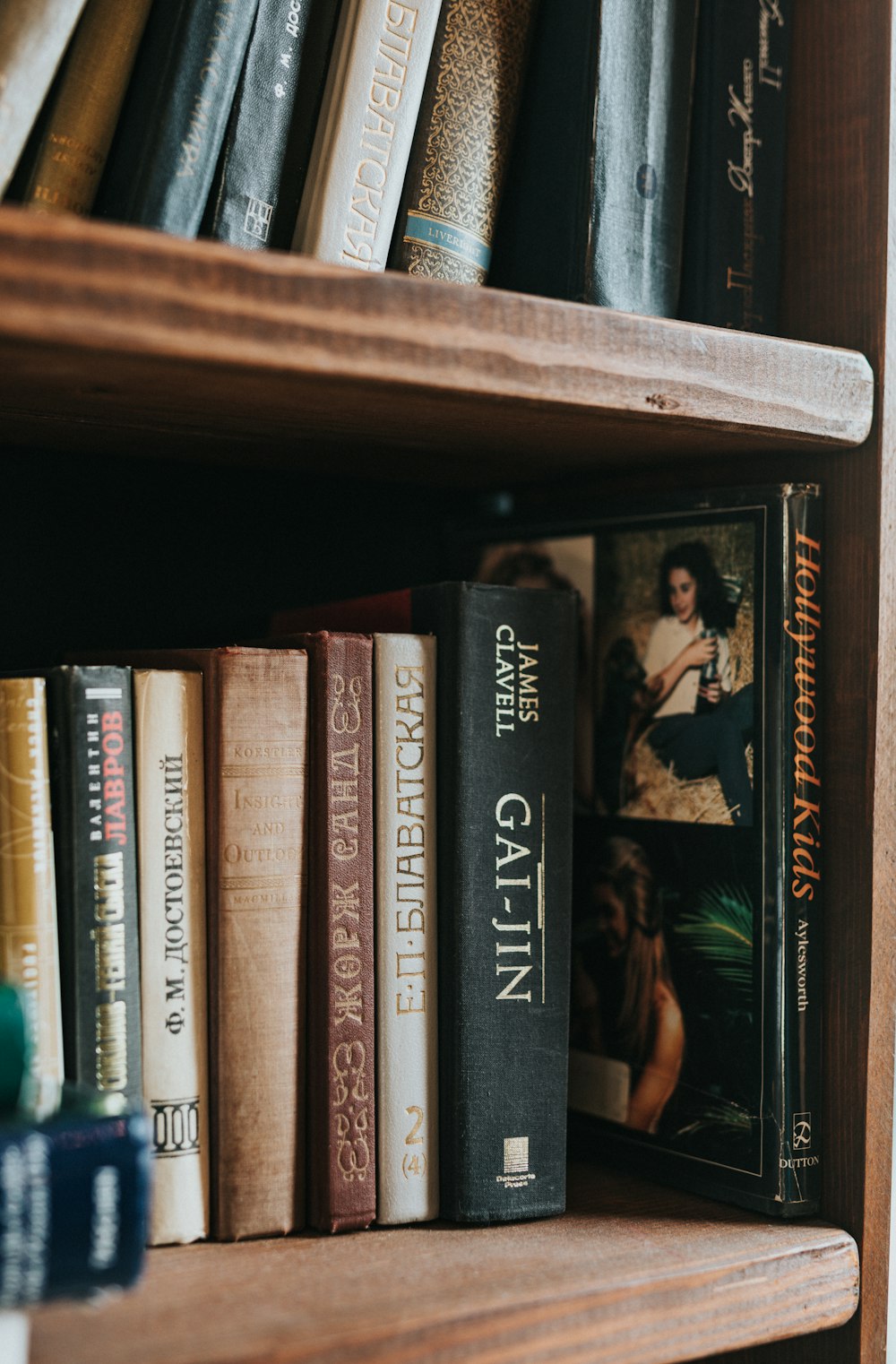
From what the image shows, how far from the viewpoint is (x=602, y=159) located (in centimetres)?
64

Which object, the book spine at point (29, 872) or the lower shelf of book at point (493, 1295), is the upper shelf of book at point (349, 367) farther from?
the lower shelf of book at point (493, 1295)

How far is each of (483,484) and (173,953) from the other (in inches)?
16.0

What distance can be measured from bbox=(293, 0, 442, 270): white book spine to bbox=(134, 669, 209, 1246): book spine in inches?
8.4

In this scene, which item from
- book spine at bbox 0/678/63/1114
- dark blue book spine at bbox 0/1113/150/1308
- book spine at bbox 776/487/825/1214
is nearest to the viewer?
dark blue book spine at bbox 0/1113/150/1308

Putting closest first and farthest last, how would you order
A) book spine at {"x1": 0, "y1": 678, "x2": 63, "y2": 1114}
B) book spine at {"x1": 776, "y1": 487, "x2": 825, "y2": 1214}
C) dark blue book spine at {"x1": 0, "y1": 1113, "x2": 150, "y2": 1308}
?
dark blue book spine at {"x1": 0, "y1": 1113, "x2": 150, "y2": 1308}
book spine at {"x1": 0, "y1": 678, "x2": 63, "y2": 1114}
book spine at {"x1": 776, "y1": 487, "x2": 825, "y2": 1214}

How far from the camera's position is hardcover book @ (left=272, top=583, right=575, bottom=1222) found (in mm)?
640

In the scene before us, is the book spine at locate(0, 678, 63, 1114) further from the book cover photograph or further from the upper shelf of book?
the book cover photograph

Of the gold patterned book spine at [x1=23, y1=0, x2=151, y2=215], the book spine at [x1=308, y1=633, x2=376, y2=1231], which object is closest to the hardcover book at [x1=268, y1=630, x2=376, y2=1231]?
the book spine at [x1=308, y1=633, x2=376, y2=1231]

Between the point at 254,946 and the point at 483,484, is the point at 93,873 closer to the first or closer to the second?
the point at 254,946

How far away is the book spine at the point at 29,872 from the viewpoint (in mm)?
554

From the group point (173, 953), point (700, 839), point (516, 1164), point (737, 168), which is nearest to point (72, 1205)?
point (173, 953)

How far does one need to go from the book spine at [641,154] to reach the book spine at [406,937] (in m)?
0.21

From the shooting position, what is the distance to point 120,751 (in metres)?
0.58

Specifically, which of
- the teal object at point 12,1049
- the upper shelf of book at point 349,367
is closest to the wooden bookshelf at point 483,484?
the upper shelf of book at point 349,367
